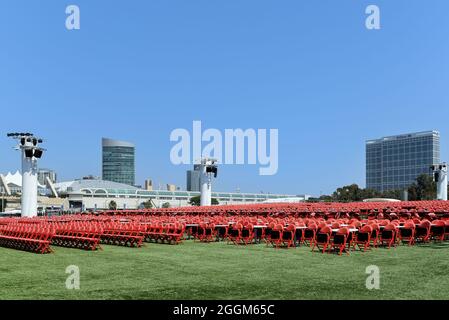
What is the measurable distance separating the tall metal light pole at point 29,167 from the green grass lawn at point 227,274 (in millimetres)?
21335

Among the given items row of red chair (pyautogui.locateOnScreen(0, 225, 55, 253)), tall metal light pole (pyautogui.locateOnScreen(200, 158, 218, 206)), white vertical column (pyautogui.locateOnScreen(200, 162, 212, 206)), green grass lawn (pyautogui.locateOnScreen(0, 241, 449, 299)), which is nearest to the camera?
green grass lawn (pyautogui.locateOnScreen(0, 241, 449, 299))

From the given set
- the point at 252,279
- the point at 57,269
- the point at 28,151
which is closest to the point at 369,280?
the point at 252,279

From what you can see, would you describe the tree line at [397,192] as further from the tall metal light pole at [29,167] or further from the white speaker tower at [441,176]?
the tall metal light pole at [29,167]

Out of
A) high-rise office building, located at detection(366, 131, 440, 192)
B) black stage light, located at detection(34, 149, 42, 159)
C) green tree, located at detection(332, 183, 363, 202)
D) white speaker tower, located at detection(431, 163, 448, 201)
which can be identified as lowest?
green tree, located at detection(332, 183, 363, 202)

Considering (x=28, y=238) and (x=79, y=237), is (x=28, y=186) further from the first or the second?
(x=79, y=237)

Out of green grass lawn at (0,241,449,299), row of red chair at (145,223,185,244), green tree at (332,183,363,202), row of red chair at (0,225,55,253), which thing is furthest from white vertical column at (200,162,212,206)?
green tree at (332,183,363,202)

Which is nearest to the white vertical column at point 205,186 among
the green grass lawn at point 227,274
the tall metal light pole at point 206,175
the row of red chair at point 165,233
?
the tall metal light pole at point 206,175

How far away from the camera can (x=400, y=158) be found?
17000cm

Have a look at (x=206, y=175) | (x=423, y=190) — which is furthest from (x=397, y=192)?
(x=206, y=175)

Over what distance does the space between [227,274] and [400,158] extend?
169107mm

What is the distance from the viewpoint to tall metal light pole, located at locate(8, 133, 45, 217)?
113 feet

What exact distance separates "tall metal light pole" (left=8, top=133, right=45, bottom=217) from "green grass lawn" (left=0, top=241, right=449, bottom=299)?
21335 millimetres

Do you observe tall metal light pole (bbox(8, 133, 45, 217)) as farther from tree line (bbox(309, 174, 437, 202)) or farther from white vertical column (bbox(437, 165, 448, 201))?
tree line (bbox(309, 174, 437, 202))
